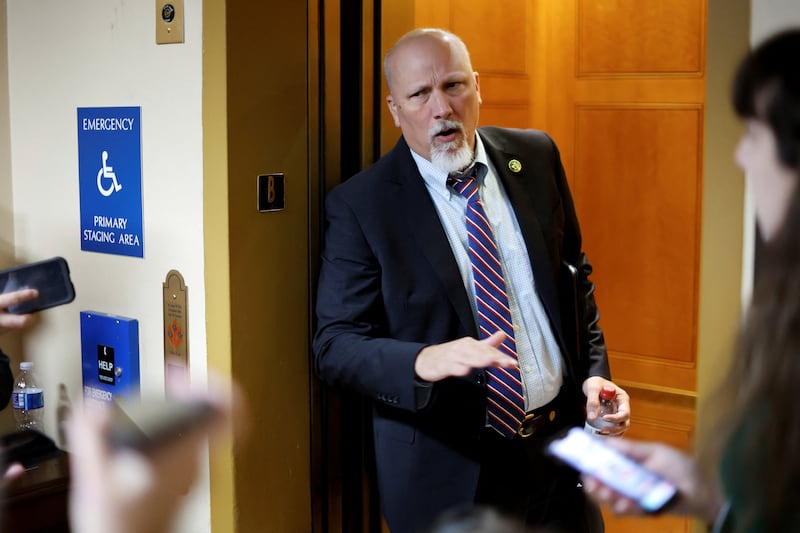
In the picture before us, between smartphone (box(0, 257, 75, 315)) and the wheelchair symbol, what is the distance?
36cm

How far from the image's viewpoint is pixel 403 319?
93.6 inches

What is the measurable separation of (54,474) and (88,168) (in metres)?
0.82

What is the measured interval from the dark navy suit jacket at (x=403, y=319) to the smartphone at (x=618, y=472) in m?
0.77

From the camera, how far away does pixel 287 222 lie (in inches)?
99.1

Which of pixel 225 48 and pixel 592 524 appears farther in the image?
pixel 592 524

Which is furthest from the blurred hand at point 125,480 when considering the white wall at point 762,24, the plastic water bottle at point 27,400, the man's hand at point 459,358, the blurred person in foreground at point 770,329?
the plastic water bottle at point 27,400

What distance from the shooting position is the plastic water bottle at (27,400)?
2.79 meters

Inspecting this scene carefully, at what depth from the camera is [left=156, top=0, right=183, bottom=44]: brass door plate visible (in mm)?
2387

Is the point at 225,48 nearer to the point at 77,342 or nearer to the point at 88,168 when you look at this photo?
the point at 88,168

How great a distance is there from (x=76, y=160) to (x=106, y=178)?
0.48ft

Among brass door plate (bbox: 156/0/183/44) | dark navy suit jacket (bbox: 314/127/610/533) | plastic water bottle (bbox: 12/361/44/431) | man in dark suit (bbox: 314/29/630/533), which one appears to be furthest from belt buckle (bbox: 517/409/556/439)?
plastic water bottle (bbox: 12/361/44/431)

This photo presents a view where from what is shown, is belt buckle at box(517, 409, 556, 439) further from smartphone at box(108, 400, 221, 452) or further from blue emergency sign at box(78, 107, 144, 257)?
Answer: smartphone at box(108, 400, 221, 452)

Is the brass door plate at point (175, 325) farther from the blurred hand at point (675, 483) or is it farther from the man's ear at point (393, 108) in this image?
the blurred hand at point (675, 483)

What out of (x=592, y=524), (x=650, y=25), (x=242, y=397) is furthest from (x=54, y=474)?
(x=650, y=25)
